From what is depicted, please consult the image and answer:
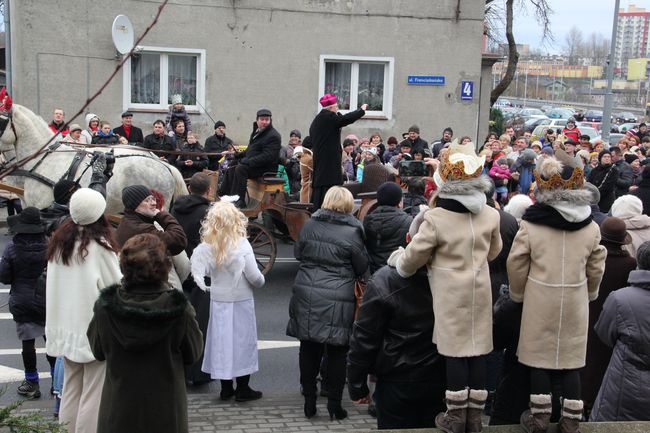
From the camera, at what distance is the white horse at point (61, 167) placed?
10.0m

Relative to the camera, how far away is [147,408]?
Result: 14.8ft

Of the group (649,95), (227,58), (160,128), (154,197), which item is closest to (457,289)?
(154,197)

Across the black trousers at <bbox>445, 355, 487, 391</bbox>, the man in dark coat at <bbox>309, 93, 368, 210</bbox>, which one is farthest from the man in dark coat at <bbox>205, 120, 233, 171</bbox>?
the black trousers at <bbox>445, 355, 487, 391</bbox>

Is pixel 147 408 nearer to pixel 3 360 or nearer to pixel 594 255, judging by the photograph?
pixel 594 255

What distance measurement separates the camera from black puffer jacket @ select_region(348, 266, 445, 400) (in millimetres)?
4824

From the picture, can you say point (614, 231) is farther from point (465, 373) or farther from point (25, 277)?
point (25, 277)

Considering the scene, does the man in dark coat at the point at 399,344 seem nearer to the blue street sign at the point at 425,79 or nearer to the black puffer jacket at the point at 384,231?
the black puffer jacket at the point at 384,231

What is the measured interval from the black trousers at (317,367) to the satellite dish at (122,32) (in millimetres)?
12029

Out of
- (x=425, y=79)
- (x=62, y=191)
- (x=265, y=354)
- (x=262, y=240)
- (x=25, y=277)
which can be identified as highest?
(x=425, y=79)

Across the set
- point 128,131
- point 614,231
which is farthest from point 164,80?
point 614,231

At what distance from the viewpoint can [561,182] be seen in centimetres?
492

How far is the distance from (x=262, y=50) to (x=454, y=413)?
15.9 metres

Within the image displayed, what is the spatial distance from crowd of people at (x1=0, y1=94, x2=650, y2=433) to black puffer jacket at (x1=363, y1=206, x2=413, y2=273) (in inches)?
17.1

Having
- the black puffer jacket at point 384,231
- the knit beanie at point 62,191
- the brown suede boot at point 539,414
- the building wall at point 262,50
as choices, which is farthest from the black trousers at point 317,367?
the building wall at point 262,50
